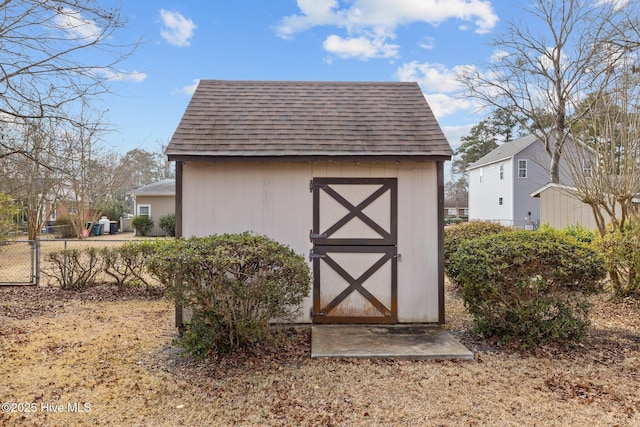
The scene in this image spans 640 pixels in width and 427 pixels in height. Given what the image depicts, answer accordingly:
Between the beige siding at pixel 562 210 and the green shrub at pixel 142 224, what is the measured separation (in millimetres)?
20240

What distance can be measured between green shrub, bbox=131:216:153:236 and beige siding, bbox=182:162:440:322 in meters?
18.4

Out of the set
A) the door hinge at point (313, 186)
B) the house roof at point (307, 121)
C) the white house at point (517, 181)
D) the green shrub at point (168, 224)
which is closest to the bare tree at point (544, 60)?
the white house at point (517, 181)

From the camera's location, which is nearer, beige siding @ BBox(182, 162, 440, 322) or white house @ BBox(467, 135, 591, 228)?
beige siding @ BBox(182, 162, 440, 322)

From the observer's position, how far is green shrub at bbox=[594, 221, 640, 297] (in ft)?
19.6

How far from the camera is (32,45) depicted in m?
5.39

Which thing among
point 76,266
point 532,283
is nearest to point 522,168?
point 532,283

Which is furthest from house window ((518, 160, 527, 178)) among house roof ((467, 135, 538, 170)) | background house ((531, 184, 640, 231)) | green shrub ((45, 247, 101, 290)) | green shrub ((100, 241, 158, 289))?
green shrub ((45, 247, 101, 290))

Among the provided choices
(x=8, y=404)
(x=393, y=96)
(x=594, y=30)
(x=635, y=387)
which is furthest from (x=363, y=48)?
(x=8, y=404)

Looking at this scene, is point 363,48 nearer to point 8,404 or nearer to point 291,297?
point 291,297

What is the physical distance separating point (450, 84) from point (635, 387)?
15459 mm

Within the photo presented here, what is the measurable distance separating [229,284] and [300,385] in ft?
4.04

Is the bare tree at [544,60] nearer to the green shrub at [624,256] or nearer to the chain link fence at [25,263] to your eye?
the green shrub at [624,256]

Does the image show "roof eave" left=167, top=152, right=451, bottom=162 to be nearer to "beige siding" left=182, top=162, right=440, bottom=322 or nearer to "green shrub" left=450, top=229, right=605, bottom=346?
"beige siding" left=182, top=162, right=440, bottom=322

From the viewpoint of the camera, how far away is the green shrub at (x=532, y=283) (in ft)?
14.4
